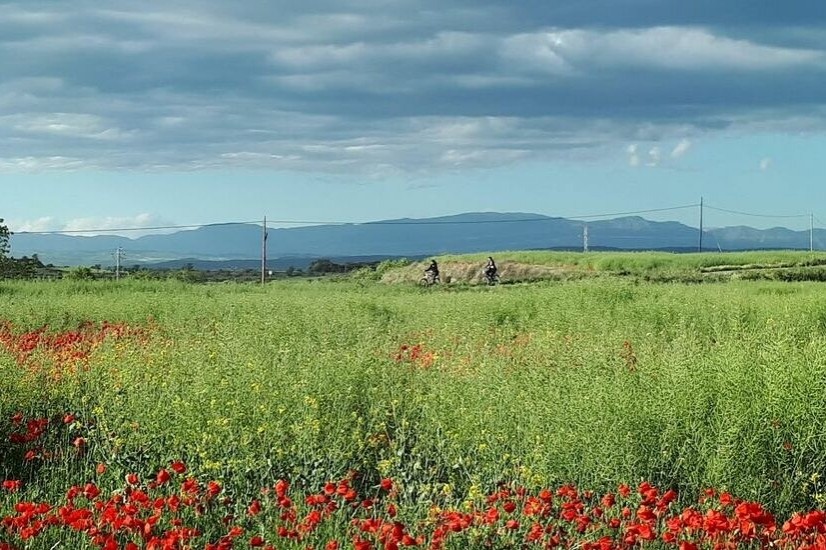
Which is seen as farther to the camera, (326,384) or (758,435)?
(326,384)

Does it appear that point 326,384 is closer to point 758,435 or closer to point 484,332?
point 758,435

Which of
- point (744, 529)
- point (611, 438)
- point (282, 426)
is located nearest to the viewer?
point (744, 529)

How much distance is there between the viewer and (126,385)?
337 inches

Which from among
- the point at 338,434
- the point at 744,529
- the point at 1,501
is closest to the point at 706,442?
the point at 744,529

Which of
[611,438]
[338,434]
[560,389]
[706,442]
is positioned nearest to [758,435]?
[706,442]

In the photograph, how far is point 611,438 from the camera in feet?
22.5

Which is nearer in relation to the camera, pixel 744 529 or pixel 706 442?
pixel 744 529

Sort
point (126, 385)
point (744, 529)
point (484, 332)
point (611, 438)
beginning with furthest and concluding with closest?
point (484, 332) → point (126, 385) → point (611, 438) → point (744, 529)

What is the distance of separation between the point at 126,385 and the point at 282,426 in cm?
188

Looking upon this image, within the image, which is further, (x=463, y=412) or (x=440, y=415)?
(x=440, y=415)

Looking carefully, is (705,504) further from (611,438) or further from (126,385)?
(126,385)

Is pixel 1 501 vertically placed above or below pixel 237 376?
below

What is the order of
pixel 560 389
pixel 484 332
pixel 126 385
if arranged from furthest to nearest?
pixel 484 332 → pixel 126 385 → pixel 560 389

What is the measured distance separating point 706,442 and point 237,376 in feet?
11.8
